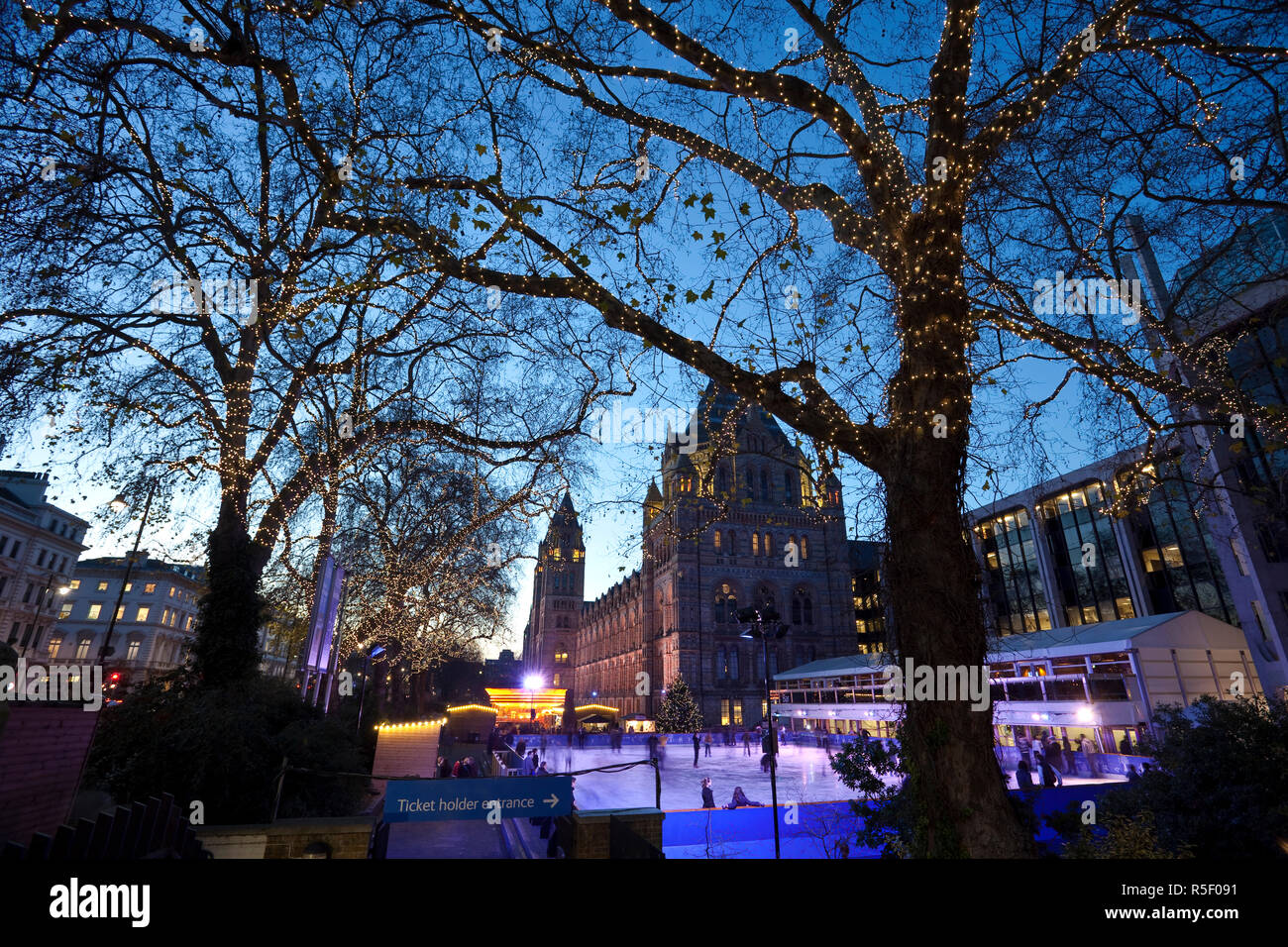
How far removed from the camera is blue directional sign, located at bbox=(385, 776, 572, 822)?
21.2ft

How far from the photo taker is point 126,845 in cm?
436

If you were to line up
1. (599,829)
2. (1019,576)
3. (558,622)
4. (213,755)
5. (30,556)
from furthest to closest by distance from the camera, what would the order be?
1. (558,622)
2. (1019,576)
3. (30,556)
4. (213,755)
5. (599,829)

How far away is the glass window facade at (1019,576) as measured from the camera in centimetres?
4156

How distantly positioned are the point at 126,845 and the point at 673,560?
5178cm

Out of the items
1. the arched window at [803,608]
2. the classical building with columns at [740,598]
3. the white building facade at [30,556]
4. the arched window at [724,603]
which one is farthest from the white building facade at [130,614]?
the arched window at [803,608]

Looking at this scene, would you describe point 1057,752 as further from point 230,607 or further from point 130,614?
point 130,614

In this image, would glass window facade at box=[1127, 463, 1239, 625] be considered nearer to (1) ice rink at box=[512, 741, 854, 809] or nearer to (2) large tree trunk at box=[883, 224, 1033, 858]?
(1) ice rink at box=[512, 741, 854, 809]

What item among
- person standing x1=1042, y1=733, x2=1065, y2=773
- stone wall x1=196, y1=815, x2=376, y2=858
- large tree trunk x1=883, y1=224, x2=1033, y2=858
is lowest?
person standing x1=1042, y1=733, x2=1065, y2=773

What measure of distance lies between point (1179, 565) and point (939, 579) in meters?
43.8

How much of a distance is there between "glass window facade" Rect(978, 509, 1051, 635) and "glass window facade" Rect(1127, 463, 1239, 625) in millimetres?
6227

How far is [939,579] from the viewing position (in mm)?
4270

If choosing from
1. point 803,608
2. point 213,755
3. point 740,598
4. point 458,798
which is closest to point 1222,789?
point 458,798

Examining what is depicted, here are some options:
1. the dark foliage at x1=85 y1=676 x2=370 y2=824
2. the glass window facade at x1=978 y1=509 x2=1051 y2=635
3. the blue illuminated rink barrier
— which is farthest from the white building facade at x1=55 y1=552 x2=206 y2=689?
the glass window facade at x1=978 y1=509 x2=1051 y2=635
